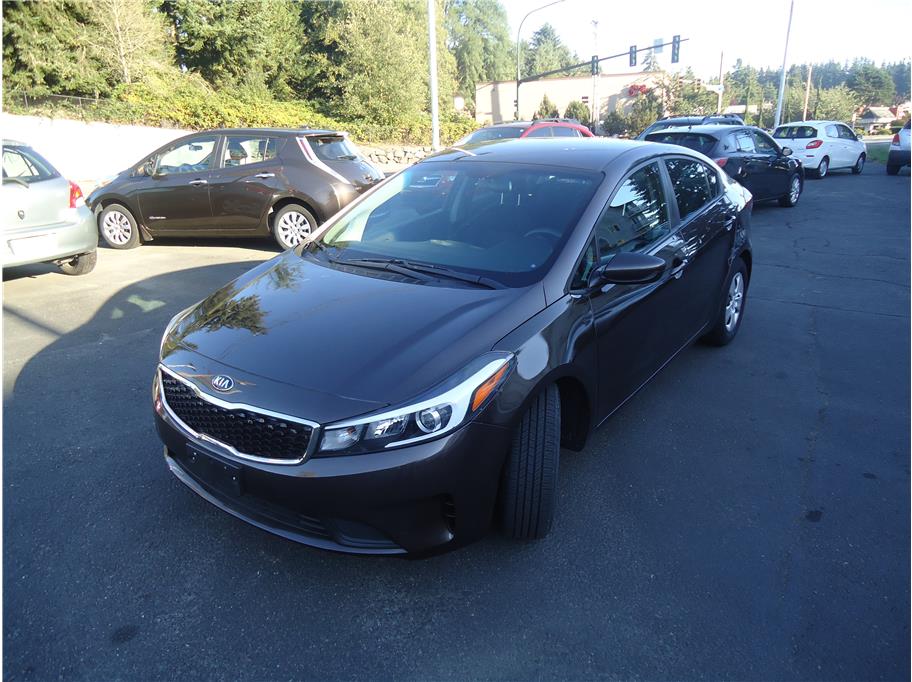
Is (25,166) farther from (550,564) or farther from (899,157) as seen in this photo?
(899,157)

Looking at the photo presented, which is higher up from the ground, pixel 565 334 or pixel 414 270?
pixel 414 270

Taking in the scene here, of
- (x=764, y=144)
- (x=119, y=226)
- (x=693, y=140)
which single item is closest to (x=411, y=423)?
(x=119, y=226)

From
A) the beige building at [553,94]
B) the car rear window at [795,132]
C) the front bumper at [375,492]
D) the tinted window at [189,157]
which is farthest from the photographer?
the beige building at [553,94]

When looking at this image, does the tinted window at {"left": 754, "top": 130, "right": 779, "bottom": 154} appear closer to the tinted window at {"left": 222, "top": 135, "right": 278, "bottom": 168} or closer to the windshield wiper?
the tinted window at {"left": 222, "top": 135, "right": 278, "bottom": 168}

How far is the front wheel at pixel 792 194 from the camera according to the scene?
40.8 ft

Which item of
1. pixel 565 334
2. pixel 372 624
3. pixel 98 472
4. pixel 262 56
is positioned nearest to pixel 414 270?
pixel 565 334

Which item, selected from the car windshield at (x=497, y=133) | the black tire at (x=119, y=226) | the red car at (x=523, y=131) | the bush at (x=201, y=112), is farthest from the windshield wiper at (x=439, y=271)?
the bush at (x=201, y=112)

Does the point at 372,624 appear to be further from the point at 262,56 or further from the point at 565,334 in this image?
the point at 262,56

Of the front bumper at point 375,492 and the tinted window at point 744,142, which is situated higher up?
the tinted window at point 744,142

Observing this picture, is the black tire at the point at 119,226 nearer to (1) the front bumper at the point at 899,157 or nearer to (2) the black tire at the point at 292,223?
(2) the black tire at the point at 292,223

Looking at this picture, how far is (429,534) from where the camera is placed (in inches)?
94.3

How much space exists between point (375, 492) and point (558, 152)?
8.07ft

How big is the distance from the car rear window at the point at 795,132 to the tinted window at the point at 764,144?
7.11 m

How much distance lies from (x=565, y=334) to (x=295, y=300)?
1247 mm
